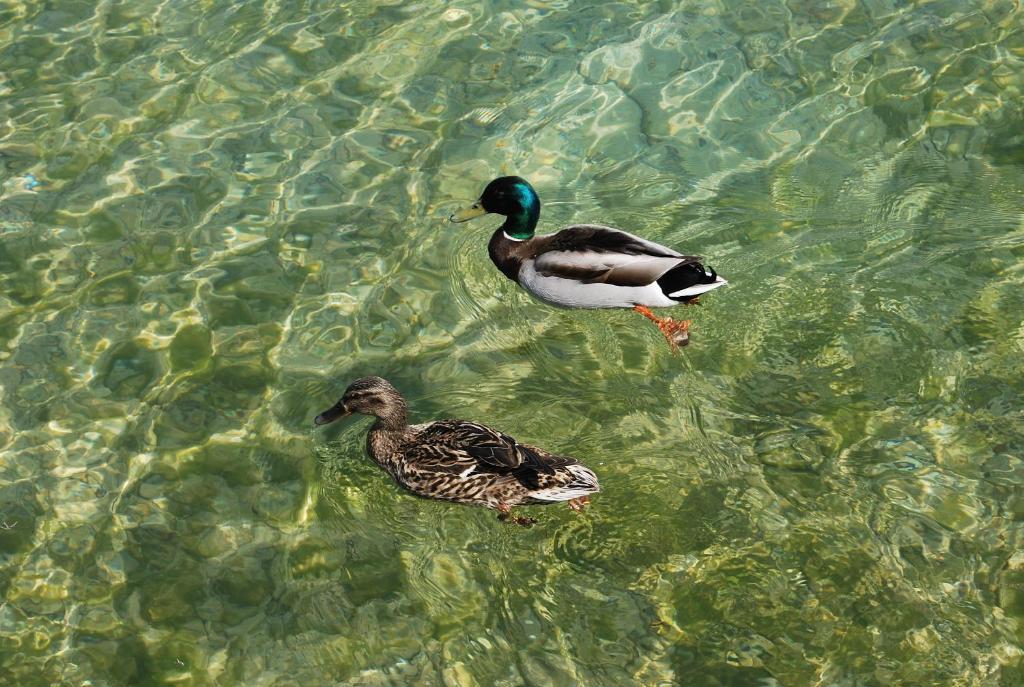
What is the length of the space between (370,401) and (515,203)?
6.30 ft

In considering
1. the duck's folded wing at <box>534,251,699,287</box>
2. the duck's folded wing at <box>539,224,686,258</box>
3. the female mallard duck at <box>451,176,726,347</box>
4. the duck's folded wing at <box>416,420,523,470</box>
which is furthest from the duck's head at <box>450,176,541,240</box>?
the duck's folded wing at <box>416,420,523,470</box>

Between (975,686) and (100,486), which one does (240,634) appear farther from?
(975,686)

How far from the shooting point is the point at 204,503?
19.6 feet

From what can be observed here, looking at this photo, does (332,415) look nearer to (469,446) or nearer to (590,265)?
(469,446)

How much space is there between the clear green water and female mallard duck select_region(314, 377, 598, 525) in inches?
6.4

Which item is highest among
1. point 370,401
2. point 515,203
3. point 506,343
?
point 515,203

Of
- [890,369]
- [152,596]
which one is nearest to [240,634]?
[152,596]

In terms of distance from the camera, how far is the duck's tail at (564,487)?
5.47 m

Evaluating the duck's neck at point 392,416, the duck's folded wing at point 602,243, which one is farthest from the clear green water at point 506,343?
the duck's folded wing at point 602,243

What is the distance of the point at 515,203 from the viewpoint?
7293mm

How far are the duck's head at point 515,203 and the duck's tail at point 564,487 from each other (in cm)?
225

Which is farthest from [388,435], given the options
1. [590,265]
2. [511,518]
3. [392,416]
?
[590,265]

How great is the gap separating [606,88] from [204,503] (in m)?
4.60

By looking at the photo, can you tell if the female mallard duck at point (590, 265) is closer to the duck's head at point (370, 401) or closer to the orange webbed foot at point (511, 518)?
the duck's head at point (370, 401)
